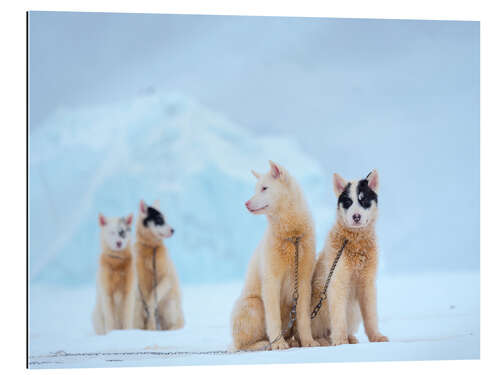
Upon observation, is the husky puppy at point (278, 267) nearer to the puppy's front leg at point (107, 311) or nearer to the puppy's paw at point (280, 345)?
the puppy's paw at point (280, 345)

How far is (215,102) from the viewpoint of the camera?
15.0 ft

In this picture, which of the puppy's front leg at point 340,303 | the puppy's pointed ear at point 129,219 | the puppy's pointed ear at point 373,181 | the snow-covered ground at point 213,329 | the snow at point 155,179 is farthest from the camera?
the puppy's pointed ear at point 129,219

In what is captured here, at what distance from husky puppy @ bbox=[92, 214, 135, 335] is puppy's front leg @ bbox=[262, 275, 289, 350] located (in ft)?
3.75

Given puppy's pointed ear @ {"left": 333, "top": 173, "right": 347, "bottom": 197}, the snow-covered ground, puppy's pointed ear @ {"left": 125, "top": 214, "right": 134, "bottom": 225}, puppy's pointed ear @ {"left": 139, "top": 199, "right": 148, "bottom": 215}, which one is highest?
puppy's pointed ear @ {"left": 333, "top": 173, "right": 347, "bottom": 197}

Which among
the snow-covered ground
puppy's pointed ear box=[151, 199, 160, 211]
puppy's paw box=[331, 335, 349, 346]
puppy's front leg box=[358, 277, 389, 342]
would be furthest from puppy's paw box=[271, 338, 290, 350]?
puppy's pointed ear box=[151, 199, 160, 211]

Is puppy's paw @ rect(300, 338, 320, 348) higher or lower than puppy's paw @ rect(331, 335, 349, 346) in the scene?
lower

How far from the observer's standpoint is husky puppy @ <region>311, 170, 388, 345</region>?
3.68 metres

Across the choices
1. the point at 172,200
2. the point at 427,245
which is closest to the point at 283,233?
the point at 172,200

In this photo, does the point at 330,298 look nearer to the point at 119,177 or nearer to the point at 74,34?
the point at 119,177

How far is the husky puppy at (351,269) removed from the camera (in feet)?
12.1

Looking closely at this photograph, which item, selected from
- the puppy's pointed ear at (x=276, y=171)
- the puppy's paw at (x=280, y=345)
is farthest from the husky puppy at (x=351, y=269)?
the puppy's pointed ear at (x=276, y=171)

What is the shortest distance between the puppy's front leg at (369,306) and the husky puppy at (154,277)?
1369 millimetres

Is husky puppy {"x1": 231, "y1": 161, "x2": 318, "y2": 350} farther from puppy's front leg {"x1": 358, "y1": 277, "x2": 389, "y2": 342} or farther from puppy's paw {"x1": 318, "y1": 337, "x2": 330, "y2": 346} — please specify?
puppy's front leg {"x1": 358, "y1": 277, "x2": 389, "y2": 342}

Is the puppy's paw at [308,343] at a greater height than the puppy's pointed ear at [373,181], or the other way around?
the puppy's pointed ear at [373,181]
